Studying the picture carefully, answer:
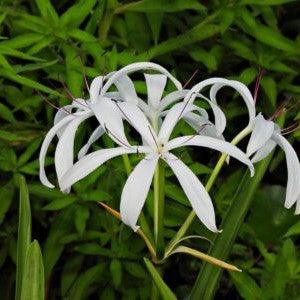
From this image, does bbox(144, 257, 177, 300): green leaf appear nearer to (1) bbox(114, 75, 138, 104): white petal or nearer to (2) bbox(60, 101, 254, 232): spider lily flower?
(2) bbox(60, 101, 254, 232): spider lily flower

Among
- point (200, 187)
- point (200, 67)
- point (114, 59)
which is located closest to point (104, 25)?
point (114, 59)

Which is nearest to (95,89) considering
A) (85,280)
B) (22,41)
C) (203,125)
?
(203,125)

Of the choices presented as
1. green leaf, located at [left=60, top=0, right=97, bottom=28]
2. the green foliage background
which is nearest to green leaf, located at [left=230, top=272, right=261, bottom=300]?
the green foliage background

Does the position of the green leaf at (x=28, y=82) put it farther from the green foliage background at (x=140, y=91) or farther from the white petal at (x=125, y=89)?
the white petal at (x=125, y=89)

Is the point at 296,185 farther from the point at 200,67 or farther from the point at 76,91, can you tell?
the point at 200,67

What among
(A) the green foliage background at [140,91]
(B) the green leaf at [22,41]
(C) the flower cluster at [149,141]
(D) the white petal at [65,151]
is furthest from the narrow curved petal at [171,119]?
(B) the green leaf at [22,41]

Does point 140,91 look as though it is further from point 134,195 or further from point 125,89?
point 134,195
